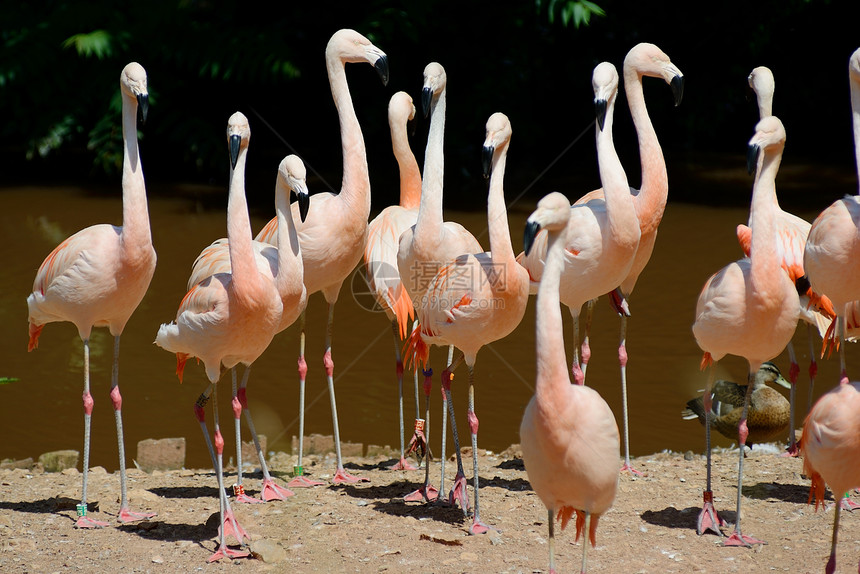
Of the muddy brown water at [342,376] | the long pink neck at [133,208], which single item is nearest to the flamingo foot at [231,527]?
the long pink neck at [133,208]

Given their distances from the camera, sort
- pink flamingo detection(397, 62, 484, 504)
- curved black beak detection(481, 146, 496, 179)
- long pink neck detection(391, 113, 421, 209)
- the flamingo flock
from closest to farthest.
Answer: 1. the flamingo flock
2. curved black beak detection(481, 146, 496, 179)
3. pink flamingo detection(397, 62, 484, 504)
4. long pink neck detection(391, 113, 421, 209)

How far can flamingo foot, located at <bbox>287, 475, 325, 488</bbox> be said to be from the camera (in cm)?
500

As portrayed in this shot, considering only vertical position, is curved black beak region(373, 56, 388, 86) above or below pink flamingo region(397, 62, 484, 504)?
above

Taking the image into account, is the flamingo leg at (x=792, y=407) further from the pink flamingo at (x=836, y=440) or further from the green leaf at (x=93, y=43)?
the green leaf at (x=93, y=43)

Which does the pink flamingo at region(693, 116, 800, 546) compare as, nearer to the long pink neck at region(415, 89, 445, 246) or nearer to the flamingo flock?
the flamingo flock

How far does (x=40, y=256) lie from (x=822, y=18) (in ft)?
35.4

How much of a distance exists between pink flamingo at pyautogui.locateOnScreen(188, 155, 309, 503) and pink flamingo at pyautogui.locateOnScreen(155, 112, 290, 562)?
151mm

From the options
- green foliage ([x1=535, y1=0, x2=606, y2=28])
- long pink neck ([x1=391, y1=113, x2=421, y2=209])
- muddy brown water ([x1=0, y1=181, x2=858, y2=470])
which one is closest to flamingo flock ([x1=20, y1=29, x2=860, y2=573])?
long pink neck ([x1=391, y1=113, x2=421, y2=209])

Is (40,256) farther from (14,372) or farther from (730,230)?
(730,230)

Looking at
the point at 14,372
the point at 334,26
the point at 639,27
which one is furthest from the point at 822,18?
the point at 14,372

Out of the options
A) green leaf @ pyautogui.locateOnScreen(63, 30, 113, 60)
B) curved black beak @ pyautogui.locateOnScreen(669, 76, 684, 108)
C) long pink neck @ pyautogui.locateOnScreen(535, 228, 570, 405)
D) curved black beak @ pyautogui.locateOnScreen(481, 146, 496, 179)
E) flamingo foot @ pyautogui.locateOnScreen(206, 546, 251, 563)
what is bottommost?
flamingo foot @ pyautogui.locateOnScreen(206, 546, 251, 563)

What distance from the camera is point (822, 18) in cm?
1350

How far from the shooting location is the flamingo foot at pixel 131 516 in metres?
4.40

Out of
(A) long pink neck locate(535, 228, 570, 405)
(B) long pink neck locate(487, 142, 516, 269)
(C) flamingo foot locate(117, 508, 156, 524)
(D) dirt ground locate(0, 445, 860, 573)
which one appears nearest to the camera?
(A) long pink neck locate(535, 228, 570, 405)
